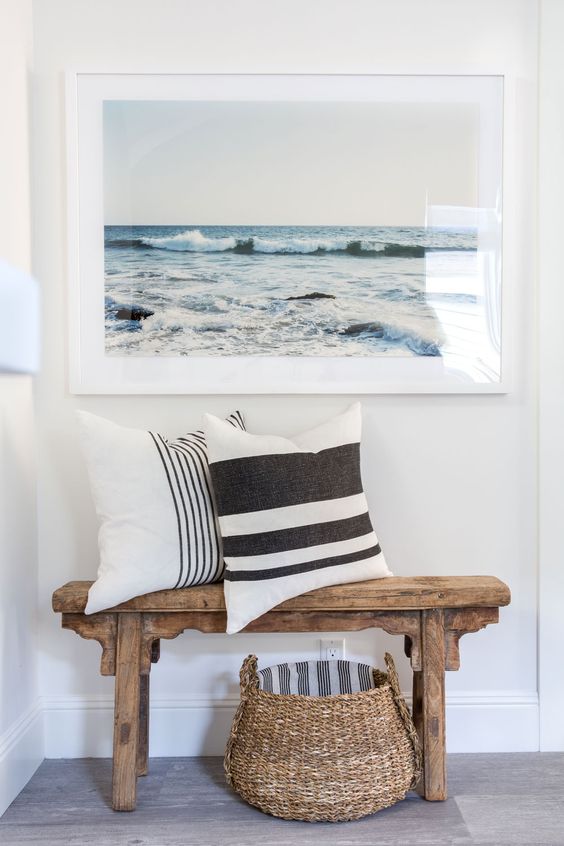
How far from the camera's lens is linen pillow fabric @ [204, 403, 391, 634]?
180cm

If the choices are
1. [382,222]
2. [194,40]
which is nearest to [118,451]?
[382,222]

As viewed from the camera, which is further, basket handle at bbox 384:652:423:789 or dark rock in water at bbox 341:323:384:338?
dark rock in water at bbox 341:323:384:338

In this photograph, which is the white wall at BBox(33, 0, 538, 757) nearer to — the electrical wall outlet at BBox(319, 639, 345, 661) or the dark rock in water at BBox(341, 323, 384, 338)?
the electrical wall outlet at BBox(319, 639, 345, 661)

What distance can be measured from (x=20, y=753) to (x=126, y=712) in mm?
366

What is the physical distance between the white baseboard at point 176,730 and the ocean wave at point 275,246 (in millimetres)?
1267

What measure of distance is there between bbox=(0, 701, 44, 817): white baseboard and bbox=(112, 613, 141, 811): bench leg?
0.27 meters

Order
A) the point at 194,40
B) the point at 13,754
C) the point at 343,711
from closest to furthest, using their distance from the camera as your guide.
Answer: the point at 343,711 → the point at 13,754 → the point at 194,40

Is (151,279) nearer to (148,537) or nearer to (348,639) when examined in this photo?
(148,537)

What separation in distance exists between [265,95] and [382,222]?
0.48 meters

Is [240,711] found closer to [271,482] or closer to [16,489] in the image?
[271,482]

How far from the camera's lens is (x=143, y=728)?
2027 millimetres

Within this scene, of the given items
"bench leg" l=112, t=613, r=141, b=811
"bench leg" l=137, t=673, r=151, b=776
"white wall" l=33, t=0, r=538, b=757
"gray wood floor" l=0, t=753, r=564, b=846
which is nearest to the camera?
"gray wood floor" l=0, t=753, r=564, b=846

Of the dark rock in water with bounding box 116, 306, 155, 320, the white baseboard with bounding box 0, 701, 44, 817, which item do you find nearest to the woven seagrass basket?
the white baseboard with bounding box 0, 701, 44, 817

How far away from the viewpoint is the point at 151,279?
2.15 metres
